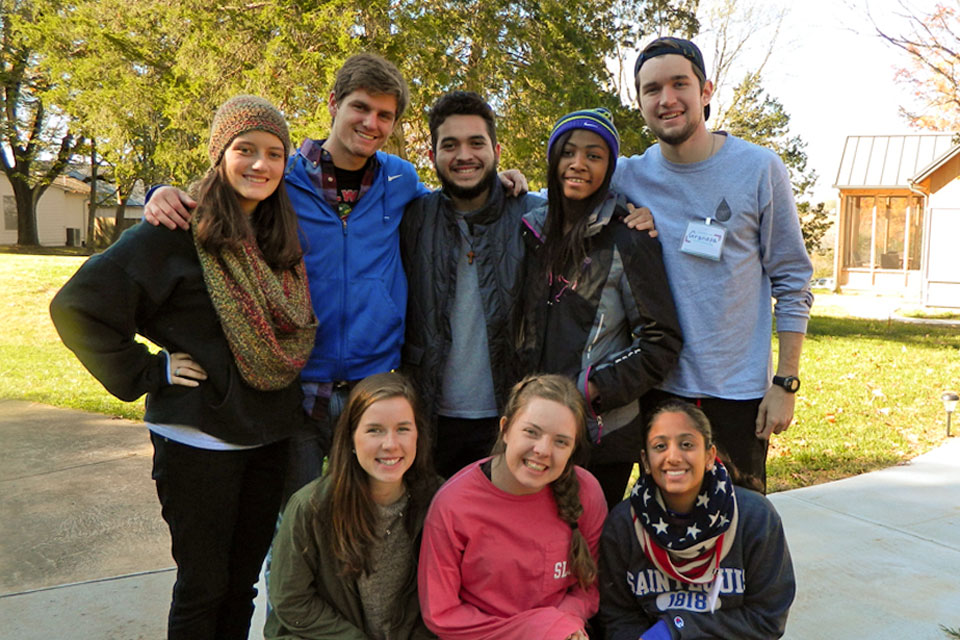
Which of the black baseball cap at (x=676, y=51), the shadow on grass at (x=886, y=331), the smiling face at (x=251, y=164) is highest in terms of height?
the black baseball cap at (x=676, y=51)

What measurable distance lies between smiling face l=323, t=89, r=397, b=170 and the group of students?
31cm

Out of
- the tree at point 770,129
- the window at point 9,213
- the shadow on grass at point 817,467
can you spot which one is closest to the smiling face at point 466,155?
the shadow on grass at point 817,467

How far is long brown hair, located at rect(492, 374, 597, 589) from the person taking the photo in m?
2.56

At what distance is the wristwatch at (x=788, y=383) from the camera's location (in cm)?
277

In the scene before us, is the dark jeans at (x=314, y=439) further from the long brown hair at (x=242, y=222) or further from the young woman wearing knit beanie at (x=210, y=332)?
the long brown hair at (x=242, y=222)

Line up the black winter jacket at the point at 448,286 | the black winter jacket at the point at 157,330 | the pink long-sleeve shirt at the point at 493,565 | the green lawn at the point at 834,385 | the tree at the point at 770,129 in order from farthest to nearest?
the tree at the point at 770,129 < the green lawn at the point at 834,385 < the black winter jacket at the point at 448,286 < the pink long-sleeve shirt at the point at 493,565 < the black winter jacket at the point at 157,330

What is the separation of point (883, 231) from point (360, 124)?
24.9m

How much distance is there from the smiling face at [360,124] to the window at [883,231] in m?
23.9

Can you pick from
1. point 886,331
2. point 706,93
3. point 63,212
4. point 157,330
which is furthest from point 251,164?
point 63,212

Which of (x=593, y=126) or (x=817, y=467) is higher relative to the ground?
(x=593, y=126)

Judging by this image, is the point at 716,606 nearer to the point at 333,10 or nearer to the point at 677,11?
the point at 333,10

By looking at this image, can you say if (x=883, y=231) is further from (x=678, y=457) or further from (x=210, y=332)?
(x=210, y=332)

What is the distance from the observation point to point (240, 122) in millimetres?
2490

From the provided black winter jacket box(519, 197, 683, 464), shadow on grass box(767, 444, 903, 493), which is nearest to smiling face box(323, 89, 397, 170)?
black winter jacket box(519, 197, 683, 464)
